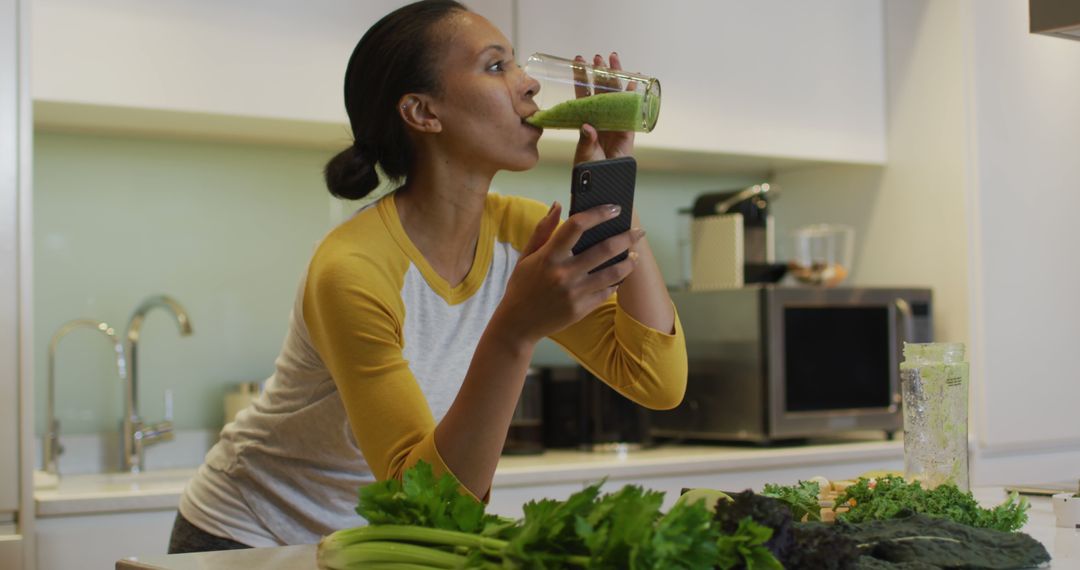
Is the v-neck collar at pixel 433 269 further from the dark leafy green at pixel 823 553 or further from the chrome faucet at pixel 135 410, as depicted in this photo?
the chrome faucet at pixel 135 410

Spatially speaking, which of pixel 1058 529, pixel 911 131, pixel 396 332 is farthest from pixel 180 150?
pixel 1058 529

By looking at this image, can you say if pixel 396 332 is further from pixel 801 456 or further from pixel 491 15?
pixel 801 456

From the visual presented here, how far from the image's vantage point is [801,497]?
112 cm

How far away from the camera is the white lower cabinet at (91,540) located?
200cm

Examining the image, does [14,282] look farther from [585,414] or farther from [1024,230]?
[1024,230]

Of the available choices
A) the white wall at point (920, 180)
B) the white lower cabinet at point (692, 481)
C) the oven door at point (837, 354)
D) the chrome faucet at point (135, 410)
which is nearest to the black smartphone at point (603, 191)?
the white lower cabinet at point (692, 481)

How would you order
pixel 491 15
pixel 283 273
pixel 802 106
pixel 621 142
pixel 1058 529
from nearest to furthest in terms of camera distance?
pixel 1058 529
pixel 621 142
pixel 491 15
pixel 283 273
pixel 802 106

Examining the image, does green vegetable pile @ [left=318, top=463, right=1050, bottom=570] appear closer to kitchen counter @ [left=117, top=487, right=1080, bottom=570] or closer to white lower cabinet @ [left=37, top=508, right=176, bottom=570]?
kitchen counter @ [left=117, top=487, right=1080, bottom=570]

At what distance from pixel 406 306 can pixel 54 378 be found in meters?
1.40

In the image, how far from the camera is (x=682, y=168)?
3295 mm

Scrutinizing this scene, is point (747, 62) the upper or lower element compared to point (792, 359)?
upper

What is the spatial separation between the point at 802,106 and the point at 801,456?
0.88 m

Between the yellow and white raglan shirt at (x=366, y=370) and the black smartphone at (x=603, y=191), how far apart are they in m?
0.27

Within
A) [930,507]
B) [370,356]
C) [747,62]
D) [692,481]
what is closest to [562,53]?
[747,62]
